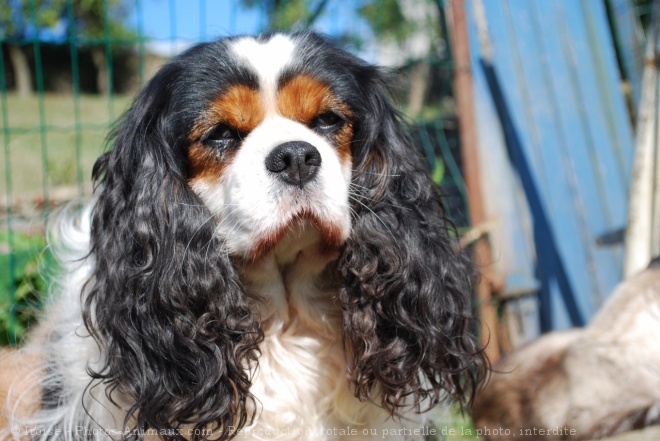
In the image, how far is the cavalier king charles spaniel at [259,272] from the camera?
235cm

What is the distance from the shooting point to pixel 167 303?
2357 mm

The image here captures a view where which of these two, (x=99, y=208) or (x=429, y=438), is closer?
(x=99, y=208)

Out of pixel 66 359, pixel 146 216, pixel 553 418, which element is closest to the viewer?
pixel 146 216

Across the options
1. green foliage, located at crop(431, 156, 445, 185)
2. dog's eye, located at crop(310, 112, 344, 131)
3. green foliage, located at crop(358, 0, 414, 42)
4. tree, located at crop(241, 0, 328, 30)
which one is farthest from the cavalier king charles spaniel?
green foliage, located at crop(358, 0, 414, 42)

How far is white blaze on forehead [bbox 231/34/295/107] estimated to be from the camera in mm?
2391

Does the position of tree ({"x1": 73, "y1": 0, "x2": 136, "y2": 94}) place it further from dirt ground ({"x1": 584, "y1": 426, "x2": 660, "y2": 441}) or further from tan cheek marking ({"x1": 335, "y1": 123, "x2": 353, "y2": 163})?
dirt ground ({"x1": 584, "y1": 426, "x2": 660, "y2": 441})

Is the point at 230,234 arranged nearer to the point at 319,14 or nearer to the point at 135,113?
the point at 135,113

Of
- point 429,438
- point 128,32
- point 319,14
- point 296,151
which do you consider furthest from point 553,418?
point 128,32

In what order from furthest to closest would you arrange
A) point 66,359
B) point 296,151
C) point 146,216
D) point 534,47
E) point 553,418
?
point 534,47, point 553,418, point 66,359, point 146,216, point 296,151

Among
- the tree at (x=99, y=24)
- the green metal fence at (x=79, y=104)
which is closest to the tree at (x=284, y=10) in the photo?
the green metal fence at (x=79, y=104)

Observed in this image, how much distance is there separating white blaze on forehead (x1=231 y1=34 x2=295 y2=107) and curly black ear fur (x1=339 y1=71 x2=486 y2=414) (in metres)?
0.36

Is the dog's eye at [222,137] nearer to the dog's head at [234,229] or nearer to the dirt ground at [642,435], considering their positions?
the dog's head at [234,229]

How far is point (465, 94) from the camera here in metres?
5.19

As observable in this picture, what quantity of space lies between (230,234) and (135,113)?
0.55 metres
